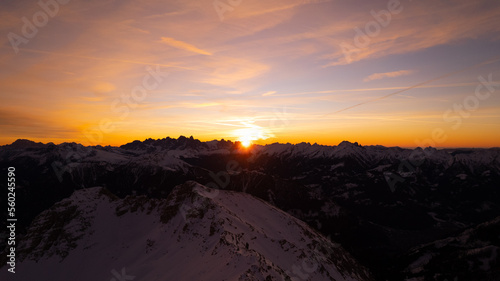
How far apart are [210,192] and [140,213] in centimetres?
3044

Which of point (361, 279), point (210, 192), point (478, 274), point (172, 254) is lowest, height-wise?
point (478, 274)

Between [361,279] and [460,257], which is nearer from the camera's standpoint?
[361,279]

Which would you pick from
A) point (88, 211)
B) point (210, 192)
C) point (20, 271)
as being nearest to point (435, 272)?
point (210, 192)

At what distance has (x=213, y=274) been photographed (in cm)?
6488

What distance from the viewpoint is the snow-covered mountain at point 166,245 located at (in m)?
73.2

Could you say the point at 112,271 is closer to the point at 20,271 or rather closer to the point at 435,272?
the point at 20,271

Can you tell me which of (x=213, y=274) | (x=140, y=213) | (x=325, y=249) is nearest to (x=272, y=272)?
(x=213, y=274)

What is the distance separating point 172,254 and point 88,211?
55.0 m

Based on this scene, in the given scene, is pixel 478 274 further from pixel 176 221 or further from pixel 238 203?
pixel 176 221

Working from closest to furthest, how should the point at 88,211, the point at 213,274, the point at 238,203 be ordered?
the point at 213,274
the point at 88,211
the point at 238,203

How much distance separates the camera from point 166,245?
9012 cm

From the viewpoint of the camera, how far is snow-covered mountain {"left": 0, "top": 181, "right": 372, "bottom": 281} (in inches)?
2884

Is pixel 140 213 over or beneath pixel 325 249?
over

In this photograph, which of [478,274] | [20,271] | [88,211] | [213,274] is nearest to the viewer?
[213,274]
